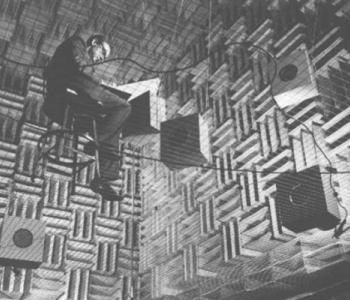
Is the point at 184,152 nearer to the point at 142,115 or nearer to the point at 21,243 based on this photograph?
the point at 142,115

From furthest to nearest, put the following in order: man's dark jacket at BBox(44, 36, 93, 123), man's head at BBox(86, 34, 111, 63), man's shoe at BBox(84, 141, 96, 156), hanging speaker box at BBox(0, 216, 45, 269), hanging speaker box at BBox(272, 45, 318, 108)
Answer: hanging speaker box at BBox(0, 216, 45, 269) < hanging speaker box at BBox(272, 45, 318, 108) < man's head at BBox(86, 34, 111, 63) < man's shoe at BBox(84, 141, 96, 156) < man's dark jacket at BBox(44, 36, 93, 123)

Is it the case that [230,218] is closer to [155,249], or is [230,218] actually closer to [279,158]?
[279,158]

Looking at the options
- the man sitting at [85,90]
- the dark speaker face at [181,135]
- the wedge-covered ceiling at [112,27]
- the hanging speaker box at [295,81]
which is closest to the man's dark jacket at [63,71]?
the man sitting at [85,90]

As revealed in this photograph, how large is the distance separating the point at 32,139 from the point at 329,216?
3948 mm

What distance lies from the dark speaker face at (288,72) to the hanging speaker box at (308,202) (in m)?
0.88

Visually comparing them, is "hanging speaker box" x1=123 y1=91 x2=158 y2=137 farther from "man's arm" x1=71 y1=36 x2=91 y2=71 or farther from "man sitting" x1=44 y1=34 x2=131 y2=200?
"man's arm" x1=71 y1=36 x2=91 y2=71

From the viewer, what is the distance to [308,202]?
3.84m

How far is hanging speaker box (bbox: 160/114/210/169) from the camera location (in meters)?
5.16

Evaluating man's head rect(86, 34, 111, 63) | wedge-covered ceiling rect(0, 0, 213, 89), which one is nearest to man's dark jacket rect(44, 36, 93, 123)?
man's head rect(86, 34, 111, 63)

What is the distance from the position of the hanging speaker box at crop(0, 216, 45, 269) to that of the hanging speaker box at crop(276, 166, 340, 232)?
9.30ft

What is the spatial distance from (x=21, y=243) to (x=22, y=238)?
55 mm

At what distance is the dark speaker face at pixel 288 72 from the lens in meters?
4.28

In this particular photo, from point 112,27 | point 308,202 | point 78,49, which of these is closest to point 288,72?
point 308,202

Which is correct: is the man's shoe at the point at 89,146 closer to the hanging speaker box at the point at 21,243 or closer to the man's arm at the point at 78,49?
the man's arm at the point at 78,49
